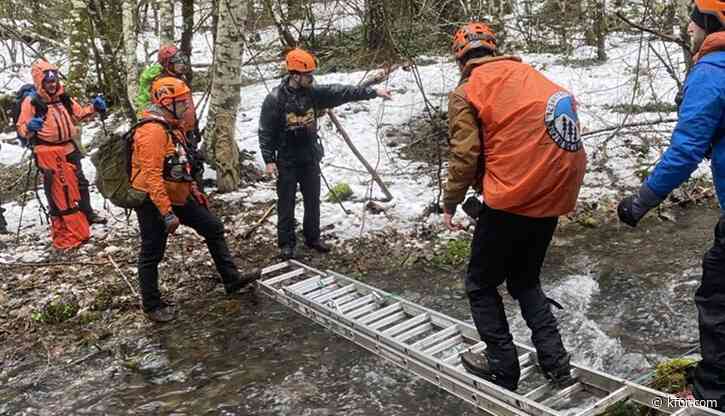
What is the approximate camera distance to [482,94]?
3889 millimetres

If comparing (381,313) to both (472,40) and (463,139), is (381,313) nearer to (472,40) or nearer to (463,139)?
(463,139)

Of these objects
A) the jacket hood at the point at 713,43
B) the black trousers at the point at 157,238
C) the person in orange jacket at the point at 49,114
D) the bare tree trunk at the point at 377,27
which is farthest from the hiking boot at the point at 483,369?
the person in orange jacket at the point at 49,114

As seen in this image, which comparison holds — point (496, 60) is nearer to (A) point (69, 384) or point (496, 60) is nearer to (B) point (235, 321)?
(B) point (235, 321)

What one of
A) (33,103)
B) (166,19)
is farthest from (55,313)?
(166,19)

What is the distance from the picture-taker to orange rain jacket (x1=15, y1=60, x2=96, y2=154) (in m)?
8.29

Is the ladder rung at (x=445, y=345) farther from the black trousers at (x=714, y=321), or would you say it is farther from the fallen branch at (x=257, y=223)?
the fallen branch at (x=257, y=223)

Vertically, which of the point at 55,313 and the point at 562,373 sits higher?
the point at 562,373

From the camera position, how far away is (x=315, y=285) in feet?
21.8

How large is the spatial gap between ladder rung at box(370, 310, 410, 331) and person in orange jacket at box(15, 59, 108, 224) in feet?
17.0

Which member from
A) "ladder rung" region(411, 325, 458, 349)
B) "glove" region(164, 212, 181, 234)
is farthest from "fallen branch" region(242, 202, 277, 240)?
"ladder rung" region(411, 325, 458, 349)

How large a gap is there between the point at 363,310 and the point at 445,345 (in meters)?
1.10

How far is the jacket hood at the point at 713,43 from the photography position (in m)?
3.45

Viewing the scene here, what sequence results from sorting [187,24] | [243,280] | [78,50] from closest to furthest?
[243,280], [187,24], [78,50]

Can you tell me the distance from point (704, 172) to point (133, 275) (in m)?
7.74
